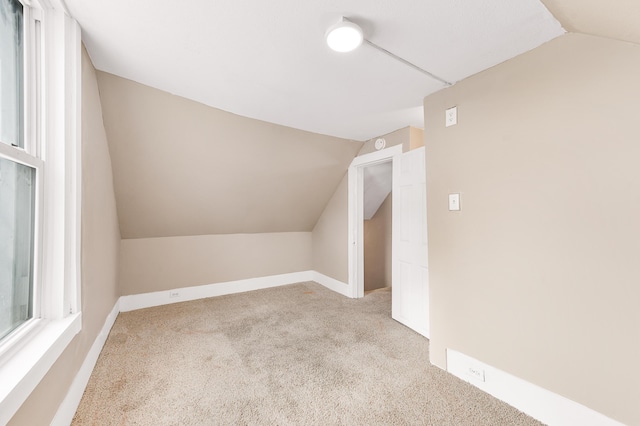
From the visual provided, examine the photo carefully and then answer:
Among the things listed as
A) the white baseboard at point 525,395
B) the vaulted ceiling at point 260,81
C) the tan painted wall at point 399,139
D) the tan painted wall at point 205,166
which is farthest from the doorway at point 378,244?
the white baseboard at point 525,395

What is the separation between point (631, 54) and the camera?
4.03ft

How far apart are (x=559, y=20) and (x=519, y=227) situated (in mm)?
1096

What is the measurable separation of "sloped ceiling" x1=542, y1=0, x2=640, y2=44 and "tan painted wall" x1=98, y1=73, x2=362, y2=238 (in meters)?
2.26

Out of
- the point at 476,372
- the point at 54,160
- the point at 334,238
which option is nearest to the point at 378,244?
the point at 334,238

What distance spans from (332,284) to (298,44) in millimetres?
3289

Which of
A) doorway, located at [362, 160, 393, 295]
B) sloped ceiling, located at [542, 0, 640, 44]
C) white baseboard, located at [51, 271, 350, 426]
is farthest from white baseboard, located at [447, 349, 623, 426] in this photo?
doorway, located at [362, 160, 393, 295]

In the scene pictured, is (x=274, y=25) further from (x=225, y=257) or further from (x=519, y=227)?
(x=225, y=257)

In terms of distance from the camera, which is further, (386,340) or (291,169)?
(291,169)

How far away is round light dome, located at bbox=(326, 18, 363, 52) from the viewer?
1320mm

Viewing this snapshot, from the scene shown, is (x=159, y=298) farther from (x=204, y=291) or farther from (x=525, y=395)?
(x=525, y=395)

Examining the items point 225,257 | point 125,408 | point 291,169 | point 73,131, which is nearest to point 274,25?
point 73,131

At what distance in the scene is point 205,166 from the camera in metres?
2.89

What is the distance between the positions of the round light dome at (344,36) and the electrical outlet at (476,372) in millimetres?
2196

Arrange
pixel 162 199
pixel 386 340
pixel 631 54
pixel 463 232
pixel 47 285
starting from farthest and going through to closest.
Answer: pixel 162 199 → pixel 386 340 → pixel 463 232 → pixel 47 285 → pixel 631 54
